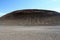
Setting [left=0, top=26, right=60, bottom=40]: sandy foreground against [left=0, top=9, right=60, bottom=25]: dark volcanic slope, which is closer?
[left=0, top=26, right=60, bottom=40]: sandy foreground

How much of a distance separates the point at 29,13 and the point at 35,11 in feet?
3.81

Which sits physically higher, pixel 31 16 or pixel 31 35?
pixel 31 35

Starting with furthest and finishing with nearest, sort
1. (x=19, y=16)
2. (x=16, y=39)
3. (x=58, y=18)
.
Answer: (x=19, y=16) < (x=58, y=18) < (x=16, y=39)

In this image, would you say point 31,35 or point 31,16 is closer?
point 31,35

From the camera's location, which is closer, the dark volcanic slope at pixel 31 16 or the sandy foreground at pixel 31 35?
the sandy foreground at pixel 31 35

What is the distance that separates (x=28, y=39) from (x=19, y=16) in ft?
69.9

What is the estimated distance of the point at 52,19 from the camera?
82.4ft

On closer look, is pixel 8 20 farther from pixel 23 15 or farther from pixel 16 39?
pixel 16 39

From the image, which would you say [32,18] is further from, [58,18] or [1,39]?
[1,39]

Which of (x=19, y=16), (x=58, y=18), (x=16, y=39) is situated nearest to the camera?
(x=16, y=39)

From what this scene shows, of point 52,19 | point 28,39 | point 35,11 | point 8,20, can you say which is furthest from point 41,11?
point 28,39

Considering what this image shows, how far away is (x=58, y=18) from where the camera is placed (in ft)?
80.5

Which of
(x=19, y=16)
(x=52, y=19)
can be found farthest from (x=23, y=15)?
(x=52, y=19)

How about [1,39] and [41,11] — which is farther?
[41,11]
